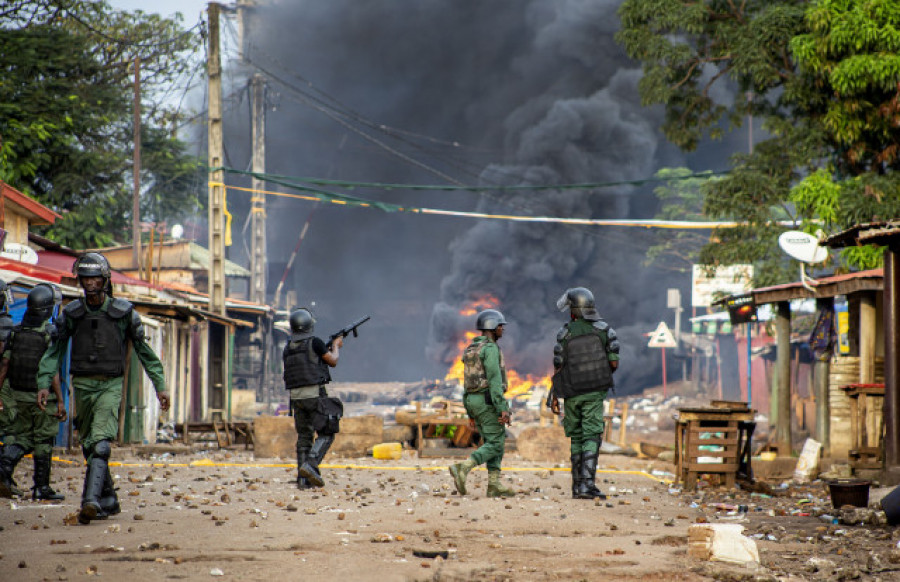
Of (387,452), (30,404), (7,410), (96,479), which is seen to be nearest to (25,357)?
(30,404)

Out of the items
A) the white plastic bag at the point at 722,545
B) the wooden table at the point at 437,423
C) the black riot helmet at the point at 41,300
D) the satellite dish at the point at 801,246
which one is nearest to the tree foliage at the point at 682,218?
the wooden table at the point at 437,423

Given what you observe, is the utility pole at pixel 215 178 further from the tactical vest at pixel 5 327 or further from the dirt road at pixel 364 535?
the tactical vest at pixel 5 327

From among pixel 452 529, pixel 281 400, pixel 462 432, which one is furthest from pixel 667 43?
pixel 281 400

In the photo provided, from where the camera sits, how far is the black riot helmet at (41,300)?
9.80 metres

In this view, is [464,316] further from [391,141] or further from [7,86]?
[7,86]

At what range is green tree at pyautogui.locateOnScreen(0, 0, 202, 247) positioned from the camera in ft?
94.6

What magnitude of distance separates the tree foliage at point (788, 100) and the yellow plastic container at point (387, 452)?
8.22 m

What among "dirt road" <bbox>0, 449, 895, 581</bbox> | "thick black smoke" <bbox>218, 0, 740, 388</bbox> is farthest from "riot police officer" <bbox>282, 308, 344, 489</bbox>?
"thick black smoke" <bbox>218, 0, 740, 388</bbox>

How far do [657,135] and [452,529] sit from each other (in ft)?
152

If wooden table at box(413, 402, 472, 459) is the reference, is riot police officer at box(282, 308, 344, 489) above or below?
above

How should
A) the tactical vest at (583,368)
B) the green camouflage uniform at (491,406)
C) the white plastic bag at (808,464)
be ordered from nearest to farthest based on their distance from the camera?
the green camouflage uniform at (491,406), the tactical vest at (583,368), the white plastic bag at (808,464)

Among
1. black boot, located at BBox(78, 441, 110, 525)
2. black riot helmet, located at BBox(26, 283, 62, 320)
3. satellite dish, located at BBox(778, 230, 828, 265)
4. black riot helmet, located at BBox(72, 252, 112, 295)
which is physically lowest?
black boot, located at BBox(78, 441, 110, 525)

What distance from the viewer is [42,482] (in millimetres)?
9586

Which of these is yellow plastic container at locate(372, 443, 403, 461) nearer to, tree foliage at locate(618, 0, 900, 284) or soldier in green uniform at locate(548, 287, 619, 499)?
soldier in green uniform at locate(548, 287, 619, 499)
